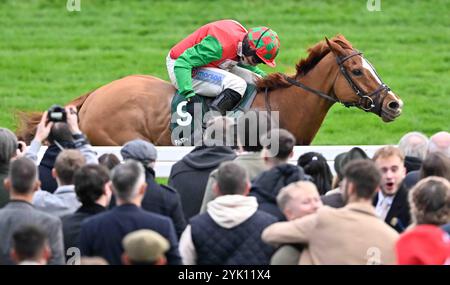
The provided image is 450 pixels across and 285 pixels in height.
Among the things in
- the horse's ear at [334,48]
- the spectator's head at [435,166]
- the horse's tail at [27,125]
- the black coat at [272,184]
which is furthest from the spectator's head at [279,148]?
the horse's tail at [27,125]

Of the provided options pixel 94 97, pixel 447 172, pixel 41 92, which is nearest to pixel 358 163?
pixel 447 172

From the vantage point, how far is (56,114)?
27.9ft

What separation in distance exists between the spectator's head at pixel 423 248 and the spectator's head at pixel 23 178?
2.10m

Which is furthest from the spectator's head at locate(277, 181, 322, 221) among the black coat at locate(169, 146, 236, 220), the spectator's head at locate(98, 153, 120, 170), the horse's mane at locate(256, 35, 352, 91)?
the horse's mane at locate(256, 35, 352, 91)

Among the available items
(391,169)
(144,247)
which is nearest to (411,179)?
(391,169)

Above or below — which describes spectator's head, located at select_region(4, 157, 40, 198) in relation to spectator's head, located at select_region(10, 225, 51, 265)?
above

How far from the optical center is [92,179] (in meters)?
7.29

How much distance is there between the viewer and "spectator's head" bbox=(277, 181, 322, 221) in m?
7.00

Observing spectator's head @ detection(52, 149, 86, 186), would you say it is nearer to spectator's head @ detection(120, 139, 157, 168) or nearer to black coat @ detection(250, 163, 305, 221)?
spectator's head @ detection(120, 139, 157, 168)

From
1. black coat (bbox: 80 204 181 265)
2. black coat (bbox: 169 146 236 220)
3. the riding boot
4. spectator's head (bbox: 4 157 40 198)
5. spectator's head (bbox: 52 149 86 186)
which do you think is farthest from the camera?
the riding boot

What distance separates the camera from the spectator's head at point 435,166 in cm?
784

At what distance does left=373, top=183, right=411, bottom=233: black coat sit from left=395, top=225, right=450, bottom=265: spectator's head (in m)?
1.35

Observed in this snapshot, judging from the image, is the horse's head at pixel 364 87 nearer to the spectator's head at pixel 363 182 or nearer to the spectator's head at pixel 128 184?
the spectator's head at pixel 363 182
